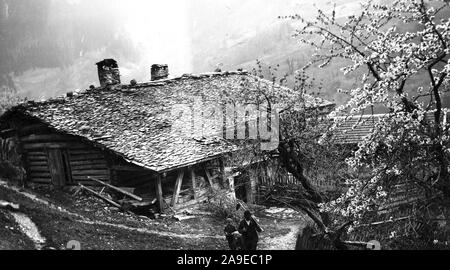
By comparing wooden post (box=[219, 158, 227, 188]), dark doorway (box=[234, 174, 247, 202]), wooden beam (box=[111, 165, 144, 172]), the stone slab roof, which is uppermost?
the stone slab roof

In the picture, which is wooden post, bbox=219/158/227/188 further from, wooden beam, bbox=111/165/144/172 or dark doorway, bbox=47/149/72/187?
dark doorway, bbox=47/149/72/187

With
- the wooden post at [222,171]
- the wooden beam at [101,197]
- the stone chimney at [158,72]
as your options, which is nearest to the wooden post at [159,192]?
the wooden beam at [101,197]

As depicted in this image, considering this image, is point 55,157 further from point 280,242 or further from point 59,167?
point 280,242

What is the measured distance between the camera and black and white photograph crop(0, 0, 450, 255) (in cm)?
675

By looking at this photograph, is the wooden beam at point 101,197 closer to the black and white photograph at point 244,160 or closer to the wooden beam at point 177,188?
the black and white photograph at point 244,160

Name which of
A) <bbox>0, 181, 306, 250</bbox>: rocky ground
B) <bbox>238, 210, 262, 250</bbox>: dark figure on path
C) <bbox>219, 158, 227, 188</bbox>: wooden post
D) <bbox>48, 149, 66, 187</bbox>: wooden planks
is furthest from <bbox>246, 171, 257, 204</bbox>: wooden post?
<bbox>238, 210, 262, 250</bbox>: dark figure on path

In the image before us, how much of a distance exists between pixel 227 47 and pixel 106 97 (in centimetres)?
8153

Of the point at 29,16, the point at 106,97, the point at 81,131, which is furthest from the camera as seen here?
the point at 29,16

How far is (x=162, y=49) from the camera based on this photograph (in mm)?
95062

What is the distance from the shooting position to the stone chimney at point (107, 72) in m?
20.2

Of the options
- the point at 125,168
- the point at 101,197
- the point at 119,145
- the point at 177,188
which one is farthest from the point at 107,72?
the point at 177,188

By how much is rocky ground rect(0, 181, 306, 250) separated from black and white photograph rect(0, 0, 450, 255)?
75mm

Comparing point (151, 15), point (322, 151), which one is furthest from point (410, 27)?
point (151, 15)
